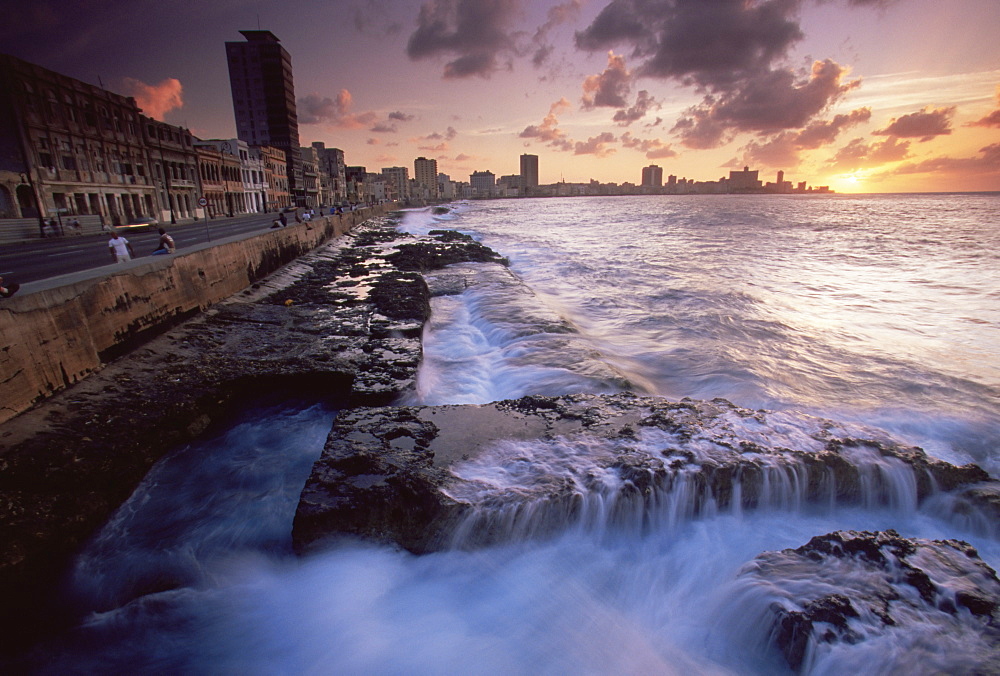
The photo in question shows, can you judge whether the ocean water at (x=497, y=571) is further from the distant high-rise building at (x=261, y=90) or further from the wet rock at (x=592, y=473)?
the distant high-rise building at (x=261, y=90)

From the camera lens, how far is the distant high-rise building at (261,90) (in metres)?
95.3

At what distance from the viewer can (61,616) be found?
309 cm

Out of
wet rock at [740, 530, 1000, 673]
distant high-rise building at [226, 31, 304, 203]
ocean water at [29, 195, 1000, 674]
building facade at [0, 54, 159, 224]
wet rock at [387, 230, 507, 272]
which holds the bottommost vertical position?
ocean water at [29, 195, 1000, 674]

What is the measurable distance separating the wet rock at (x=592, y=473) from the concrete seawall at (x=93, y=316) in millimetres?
3455

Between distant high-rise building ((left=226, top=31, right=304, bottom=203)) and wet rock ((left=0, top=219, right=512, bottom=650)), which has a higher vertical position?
distant high-rise building ((left=226, top=31, right=304, bottom=203))

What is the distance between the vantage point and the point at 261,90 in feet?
315

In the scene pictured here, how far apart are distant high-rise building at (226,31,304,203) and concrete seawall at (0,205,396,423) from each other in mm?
101404

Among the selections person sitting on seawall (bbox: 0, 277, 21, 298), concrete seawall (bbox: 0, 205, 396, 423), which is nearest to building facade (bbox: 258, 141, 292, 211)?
concrete seawall (bbox: 0, 205, 396, 423)

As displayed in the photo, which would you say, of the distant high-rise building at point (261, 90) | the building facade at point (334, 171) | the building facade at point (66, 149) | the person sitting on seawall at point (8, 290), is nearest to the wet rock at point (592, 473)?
the person sitting on seawall at point (8, 290)

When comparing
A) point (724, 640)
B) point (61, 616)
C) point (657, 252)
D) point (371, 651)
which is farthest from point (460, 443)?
point (657, 252)

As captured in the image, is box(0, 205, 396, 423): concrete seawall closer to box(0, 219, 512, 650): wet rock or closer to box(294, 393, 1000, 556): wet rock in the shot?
box(0, 219, 512, 650): wet rock

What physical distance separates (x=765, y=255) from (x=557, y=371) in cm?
2134

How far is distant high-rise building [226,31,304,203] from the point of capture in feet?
313

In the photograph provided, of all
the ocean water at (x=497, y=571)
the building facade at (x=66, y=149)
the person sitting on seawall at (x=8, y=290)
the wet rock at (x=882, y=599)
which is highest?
the building facade at (x=66, y=149)
